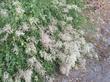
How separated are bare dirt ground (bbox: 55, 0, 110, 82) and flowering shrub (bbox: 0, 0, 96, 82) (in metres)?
0.28

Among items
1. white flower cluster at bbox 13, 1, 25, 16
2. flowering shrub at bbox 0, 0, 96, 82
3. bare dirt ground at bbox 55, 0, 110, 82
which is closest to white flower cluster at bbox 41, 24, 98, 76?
flowering shrub at bbox 0, 0, 96, 82

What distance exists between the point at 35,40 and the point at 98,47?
1.88 meters

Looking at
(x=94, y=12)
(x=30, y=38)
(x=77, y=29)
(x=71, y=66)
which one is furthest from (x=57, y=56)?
(x=94, y=12)

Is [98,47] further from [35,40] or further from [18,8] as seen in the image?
[18,8]

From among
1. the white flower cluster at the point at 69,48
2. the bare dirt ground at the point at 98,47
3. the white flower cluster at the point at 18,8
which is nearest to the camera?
the white flower cluster at the point at 18,8

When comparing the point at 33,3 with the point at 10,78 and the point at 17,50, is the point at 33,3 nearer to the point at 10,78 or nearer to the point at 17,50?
the point at 17,50

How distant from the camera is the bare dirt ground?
5.44 m

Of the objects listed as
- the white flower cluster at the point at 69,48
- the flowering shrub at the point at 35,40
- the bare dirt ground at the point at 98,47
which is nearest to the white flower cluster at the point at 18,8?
the flowering shrub at the point at 35,40

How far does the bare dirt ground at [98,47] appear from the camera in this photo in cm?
544

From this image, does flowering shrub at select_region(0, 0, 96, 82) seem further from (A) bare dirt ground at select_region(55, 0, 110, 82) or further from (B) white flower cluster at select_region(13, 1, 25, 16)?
(A) bare dirt ground at select_region(55, 0, 110, 82)

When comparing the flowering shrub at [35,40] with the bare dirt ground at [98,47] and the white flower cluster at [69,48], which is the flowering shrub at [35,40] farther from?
the bare dirt ground at [98,47]

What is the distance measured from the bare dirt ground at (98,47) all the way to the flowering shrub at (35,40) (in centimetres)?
28

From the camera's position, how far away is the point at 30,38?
5043 millimetres

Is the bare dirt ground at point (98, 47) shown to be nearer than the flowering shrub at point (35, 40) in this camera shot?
No
